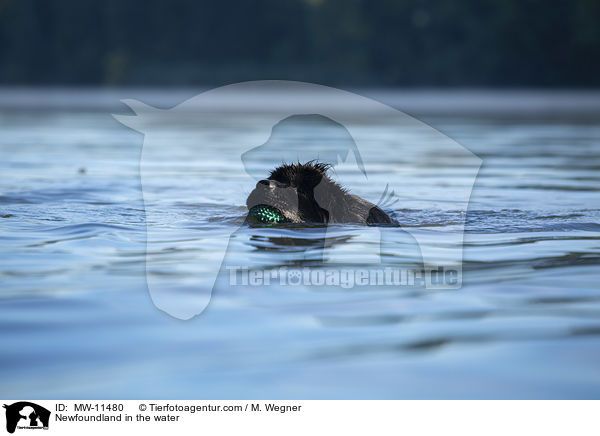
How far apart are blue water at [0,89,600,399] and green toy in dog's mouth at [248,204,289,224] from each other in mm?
209

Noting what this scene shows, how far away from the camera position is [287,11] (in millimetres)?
86938

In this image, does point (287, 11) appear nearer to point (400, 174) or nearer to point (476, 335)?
point (400, 174)

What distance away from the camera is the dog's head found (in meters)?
7.45

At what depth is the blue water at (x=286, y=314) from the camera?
12.9 feet

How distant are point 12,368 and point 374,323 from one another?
6.11 ft

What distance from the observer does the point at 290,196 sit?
7.62 metres

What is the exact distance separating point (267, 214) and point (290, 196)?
0.34 meters

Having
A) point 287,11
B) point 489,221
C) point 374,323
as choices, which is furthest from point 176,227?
point 287,11
